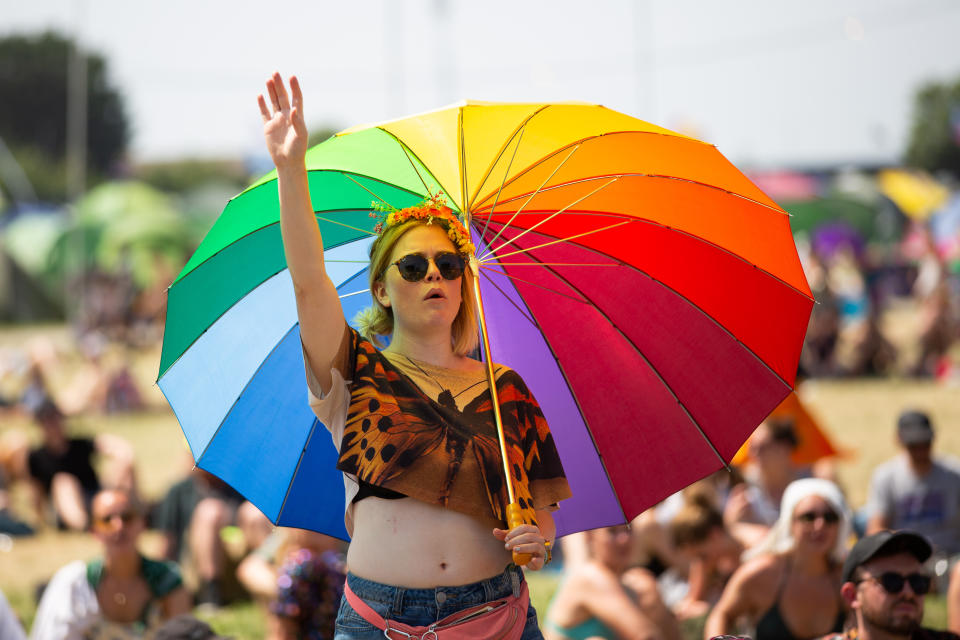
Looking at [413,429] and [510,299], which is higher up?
[510,299]

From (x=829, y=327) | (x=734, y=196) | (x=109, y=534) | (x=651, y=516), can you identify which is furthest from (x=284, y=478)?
(x=829, y=327)

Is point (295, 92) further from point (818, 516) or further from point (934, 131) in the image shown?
point (934, 131)

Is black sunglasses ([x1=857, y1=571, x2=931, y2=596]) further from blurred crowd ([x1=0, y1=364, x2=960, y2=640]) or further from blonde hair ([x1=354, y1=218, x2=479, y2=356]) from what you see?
blonde hair ([x1=354, y1=218, x2=479, y2=356])

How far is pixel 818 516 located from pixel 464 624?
282 cm

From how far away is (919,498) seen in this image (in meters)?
6.96

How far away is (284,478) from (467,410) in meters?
0.66

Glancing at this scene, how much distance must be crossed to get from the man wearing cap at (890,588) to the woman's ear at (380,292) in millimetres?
1935

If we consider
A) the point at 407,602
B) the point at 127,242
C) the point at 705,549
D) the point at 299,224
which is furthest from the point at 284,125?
the point at 127,242

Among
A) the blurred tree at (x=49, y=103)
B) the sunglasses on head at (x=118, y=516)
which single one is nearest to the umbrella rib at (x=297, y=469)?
the sunglasses on head at (x=118, y=516)

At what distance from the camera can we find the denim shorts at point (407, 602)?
2.54m

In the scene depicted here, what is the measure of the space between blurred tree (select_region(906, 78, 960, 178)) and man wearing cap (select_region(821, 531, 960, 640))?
8205 cm

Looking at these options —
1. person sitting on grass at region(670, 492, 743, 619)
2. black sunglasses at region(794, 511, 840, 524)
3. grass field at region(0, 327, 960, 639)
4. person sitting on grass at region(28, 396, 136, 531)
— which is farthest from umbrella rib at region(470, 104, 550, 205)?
person sitting on grass at region(28, 396, 136, 531)

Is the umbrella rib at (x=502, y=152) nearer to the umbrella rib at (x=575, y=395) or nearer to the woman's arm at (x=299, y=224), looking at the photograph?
the umbrella rib at (x=575, y=395)

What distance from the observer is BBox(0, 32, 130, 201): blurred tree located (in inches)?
3169
